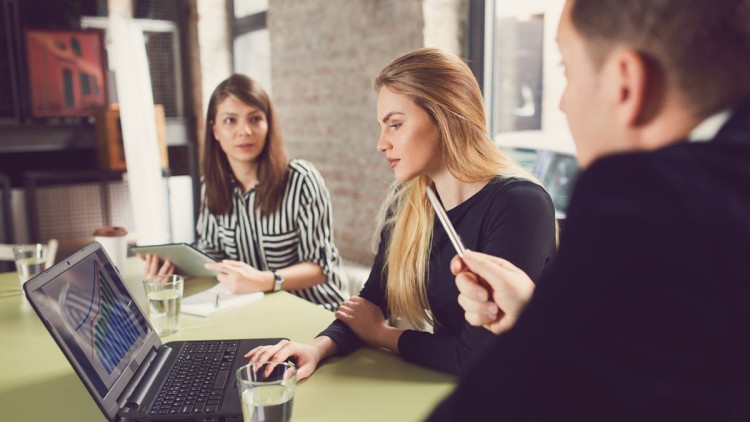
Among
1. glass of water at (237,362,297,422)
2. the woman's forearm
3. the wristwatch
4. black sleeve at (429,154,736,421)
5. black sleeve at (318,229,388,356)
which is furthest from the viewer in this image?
the woman's forearm

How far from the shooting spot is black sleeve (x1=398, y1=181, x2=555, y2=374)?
3.83 ft

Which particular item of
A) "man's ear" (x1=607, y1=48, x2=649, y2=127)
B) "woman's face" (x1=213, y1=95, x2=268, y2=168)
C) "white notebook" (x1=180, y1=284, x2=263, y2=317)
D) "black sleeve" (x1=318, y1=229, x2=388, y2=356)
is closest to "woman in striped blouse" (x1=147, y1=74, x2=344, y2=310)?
"woman's face" (x1=213, y1=95, x2=268, y2=168)

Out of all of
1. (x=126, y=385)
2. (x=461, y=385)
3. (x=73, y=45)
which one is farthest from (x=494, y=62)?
(x=73, y=45)

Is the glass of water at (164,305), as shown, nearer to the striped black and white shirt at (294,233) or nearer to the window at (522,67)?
the striped black and white shirt at (294,233)

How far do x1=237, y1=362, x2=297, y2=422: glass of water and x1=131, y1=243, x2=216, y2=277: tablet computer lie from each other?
91cm


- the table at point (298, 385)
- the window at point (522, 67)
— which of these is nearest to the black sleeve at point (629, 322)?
the table at point (298, 385)

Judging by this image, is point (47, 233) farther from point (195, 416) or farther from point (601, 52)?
point (601, 52)

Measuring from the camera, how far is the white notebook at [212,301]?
1.60 metres

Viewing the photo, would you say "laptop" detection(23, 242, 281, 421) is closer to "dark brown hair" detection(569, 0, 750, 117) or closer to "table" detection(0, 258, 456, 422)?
"table" detection(0, 258, 456, 422)

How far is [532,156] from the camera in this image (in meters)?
2.94

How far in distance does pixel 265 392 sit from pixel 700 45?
744 mm

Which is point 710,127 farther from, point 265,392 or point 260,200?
point 260,200

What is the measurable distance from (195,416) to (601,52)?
0.79 m

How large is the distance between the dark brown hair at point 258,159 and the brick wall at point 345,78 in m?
1.06
